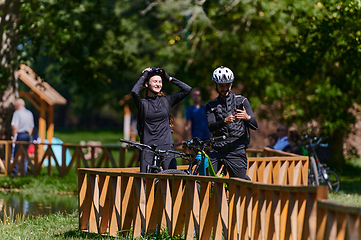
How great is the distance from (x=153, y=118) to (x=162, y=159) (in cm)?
52

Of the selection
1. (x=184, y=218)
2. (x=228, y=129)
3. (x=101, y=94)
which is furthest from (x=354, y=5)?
(x=101, y=94)

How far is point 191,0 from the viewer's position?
20188 millimetres

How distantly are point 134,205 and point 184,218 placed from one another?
0.62m

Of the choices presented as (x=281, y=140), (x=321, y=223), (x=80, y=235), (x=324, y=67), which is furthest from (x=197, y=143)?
(x=324, y=67)

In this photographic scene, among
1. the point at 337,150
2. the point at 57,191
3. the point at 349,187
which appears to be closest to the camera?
the point at 57,191

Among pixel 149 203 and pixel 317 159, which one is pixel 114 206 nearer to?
pixel 149 203

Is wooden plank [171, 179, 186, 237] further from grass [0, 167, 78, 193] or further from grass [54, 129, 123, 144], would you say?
grass [54, 129, 123, 144]

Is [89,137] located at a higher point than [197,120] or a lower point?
higher

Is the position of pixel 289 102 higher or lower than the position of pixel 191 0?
lower

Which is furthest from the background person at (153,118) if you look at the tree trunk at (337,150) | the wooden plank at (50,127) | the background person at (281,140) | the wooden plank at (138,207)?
the wooden plank at (50,127)

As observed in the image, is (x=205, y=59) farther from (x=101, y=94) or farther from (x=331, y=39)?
(x=101, y=94)

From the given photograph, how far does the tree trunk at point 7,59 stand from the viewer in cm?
1533

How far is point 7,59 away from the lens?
15594mm

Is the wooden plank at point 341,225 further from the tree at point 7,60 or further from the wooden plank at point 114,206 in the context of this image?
the tree at point 7,60
